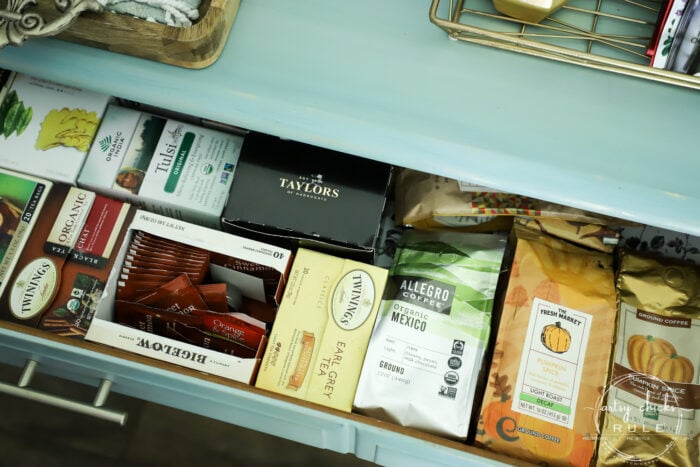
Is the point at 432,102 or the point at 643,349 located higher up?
the point at 432,102

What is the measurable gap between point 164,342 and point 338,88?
1.39ft

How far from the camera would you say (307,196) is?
0.85 m

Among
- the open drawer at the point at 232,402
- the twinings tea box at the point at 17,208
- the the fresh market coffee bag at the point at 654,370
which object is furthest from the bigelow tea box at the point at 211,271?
the the fresh market coffee bag at the point at 654,370

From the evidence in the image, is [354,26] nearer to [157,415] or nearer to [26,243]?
[26,243]

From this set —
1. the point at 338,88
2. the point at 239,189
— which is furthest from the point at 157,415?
the point at 338,88

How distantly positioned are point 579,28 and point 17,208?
31.9 inches

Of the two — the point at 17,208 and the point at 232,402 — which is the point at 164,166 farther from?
the point at 232,402

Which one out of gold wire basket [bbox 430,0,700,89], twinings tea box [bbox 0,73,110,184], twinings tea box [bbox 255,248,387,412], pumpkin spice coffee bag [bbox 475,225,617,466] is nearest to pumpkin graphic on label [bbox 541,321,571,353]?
pumpkin spice coffee bag [bbox 475,225,617,466]

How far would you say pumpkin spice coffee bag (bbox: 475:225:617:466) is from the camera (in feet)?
2.75

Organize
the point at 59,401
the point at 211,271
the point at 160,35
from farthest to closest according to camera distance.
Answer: the point at 211,271 < the point at 59,401 < the point at 160,35

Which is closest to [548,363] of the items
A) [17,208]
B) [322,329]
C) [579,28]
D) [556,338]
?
[556,338]

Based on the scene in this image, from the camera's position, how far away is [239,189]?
0.85m

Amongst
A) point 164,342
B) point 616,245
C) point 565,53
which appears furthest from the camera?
point 616,245

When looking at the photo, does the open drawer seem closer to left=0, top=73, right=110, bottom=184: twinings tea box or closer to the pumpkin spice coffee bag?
the pumpkin spice coffee bag
